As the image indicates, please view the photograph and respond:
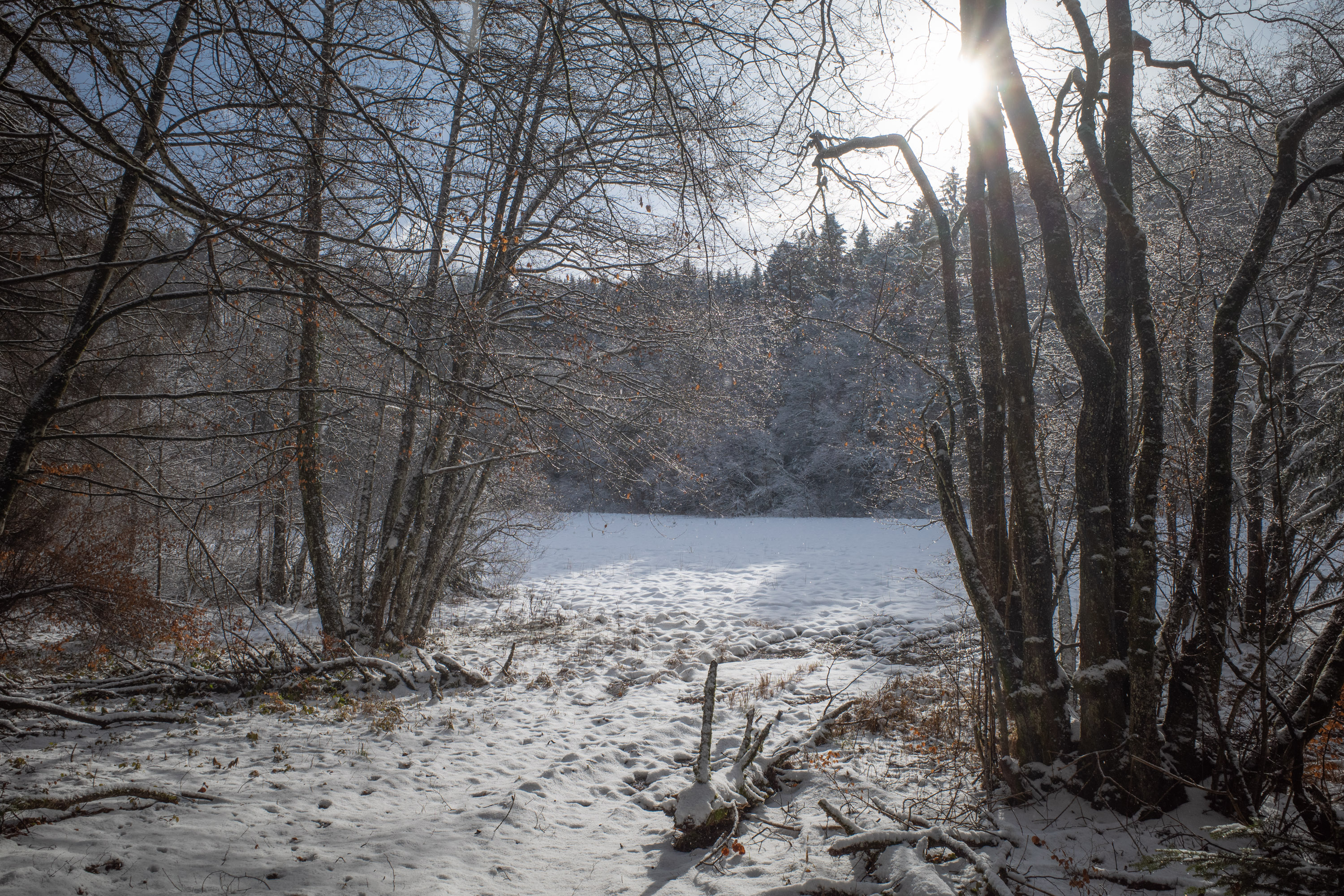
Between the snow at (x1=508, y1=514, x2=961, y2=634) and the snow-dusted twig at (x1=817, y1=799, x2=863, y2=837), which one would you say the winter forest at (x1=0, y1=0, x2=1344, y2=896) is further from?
the snow at (x1=508, y1=514, x2=961, y2=634)

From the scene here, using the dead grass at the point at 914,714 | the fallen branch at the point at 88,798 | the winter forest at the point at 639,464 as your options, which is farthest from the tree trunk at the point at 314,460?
the dead grass at the point at 914,714

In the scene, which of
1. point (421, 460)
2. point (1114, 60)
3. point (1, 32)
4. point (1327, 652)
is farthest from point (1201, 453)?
point (421, 460)

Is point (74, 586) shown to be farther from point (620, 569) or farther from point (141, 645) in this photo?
point (620, 569)

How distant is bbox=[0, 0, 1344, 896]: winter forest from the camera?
284 cm

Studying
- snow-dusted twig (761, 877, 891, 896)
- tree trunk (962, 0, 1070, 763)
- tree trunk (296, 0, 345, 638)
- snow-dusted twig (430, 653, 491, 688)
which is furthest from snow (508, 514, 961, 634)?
snow-dusted twig (761, 877, 891, 896)

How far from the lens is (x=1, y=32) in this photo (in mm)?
2375

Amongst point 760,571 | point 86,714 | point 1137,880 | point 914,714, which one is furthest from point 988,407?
point 760,571

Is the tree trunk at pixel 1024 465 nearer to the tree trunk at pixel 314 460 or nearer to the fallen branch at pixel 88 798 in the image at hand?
the fallen branch at pixel 88 798

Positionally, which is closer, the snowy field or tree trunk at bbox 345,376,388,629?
the snowy field

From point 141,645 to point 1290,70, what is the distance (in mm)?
13329

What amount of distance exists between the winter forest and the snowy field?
0.11 ft

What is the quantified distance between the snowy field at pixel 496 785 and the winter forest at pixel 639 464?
34 mm

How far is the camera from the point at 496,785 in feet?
13.9

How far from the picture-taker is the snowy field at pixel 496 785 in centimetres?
290
